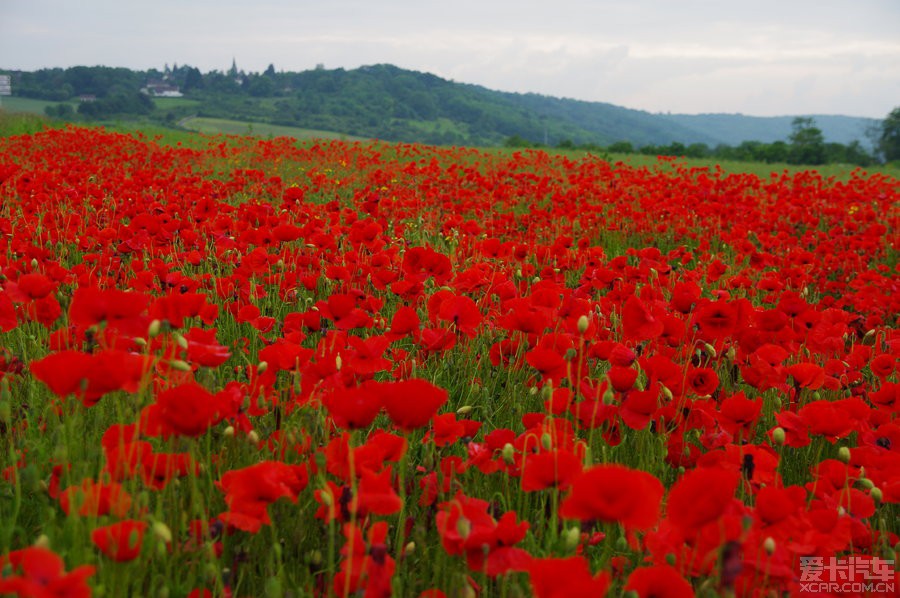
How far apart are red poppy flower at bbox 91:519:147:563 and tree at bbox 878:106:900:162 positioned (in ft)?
191

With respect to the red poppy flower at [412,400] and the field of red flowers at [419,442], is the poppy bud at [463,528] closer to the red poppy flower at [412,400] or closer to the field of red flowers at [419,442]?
the field of red flowers at [419,442]

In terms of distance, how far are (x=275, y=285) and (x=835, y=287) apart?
12.8 feet

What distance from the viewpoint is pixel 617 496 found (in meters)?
1.04

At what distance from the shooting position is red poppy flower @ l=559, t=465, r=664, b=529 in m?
1.02

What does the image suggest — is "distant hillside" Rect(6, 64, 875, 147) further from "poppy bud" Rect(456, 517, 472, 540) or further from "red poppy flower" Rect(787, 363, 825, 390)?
"poppy bud" Rect(456, 517, 472, 540)

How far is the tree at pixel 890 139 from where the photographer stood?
4859 cm

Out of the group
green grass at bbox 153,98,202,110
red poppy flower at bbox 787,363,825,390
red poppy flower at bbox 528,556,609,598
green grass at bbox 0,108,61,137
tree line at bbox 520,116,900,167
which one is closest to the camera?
red poppy flower at bbox 528,556,609,598

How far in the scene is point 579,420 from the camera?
1883 mm

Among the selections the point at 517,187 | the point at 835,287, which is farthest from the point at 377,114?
the point at 835,287

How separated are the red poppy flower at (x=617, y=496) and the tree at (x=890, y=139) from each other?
57769 mm

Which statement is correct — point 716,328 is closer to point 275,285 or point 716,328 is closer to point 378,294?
point 378,294

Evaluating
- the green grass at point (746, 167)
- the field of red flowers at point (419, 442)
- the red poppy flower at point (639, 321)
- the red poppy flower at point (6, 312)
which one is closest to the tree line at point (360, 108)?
the green grass at point (746, 167)

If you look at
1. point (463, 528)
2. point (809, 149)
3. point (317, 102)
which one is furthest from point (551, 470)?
point (317, 102)

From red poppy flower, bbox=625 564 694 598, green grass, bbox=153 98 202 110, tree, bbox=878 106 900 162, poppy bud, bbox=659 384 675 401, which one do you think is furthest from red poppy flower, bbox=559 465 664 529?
tree, bbox=878 106 900 162
